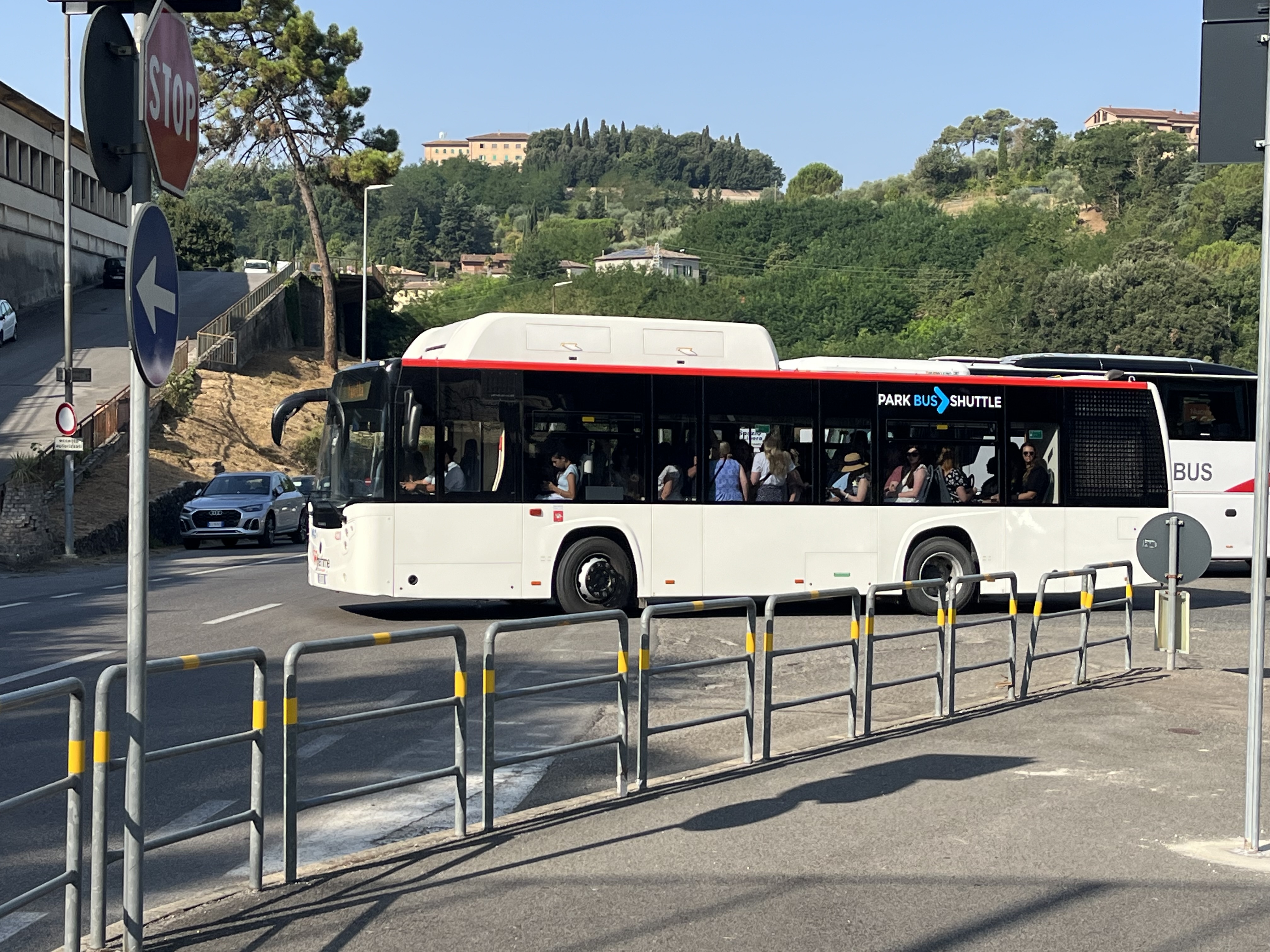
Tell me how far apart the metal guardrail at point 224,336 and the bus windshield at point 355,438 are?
3555 centimetres

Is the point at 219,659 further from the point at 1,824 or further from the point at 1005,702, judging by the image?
the point at 1005,702

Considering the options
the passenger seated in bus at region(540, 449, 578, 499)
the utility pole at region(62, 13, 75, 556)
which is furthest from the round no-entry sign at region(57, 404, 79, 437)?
the passenger seated in bus at region(540, 449, 578, 499)

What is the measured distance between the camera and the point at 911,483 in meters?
18.4

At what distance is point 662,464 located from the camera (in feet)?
57.5

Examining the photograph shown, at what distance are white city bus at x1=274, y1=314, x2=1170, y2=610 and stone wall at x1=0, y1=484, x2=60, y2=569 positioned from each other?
459 inches

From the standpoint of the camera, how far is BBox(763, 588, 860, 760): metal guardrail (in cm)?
894

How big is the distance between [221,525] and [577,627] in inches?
681

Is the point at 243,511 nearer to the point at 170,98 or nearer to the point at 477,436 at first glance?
the point at 477,436

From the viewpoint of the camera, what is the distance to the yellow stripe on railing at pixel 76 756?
5211 millimetres

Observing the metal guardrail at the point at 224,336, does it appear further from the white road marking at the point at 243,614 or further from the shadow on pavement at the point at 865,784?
the shadow on pavement at the point at 865,784

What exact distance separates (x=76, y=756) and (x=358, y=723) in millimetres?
1841

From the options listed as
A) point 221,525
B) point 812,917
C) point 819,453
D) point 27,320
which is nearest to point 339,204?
point 27,320

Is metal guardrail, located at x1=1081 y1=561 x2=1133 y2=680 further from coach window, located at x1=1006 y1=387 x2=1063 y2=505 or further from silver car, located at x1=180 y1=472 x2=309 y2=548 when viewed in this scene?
silver car, located at x1=180 y1=472 x2=309 y2=548

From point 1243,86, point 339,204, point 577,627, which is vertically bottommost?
point 577,627
